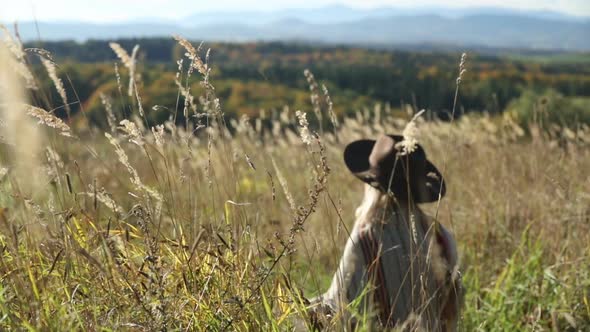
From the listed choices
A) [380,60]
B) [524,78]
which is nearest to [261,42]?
[380,60]

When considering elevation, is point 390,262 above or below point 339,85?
above

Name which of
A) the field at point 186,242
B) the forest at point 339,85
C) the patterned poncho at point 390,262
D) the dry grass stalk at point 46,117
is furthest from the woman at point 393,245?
the forest at point 339,85

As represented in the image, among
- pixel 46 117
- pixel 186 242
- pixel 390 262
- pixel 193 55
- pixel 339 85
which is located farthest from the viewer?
pixel 339 85

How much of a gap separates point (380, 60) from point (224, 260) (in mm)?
56743

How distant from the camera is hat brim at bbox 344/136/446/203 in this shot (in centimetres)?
236

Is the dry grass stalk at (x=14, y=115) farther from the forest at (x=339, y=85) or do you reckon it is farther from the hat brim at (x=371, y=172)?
the forest at (x=339, y=85)

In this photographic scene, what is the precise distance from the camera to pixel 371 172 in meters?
2.35

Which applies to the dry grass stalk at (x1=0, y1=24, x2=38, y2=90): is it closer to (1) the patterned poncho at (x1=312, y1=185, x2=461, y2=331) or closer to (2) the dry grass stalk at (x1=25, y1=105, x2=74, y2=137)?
(2) the dry grass stalk at (x1=25, y1=105, x2=74, y2=137)

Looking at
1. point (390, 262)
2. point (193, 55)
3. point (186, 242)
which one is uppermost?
point (193, 55)

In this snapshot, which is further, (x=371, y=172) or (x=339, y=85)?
(x=339, y=85)

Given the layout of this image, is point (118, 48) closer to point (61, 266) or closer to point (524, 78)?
point (61, 266)

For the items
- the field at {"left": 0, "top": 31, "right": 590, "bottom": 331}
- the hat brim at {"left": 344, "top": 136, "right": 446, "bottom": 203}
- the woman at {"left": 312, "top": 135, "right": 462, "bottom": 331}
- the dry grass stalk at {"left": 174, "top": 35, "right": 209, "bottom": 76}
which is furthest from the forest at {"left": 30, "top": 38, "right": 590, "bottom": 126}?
the dry grass stalk at {"left": 174, "top": 35, "right": 209, "bottom": 76}

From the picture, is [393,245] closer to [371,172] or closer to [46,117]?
[371,172]

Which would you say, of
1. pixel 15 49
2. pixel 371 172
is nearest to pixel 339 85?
pixel 371 172
